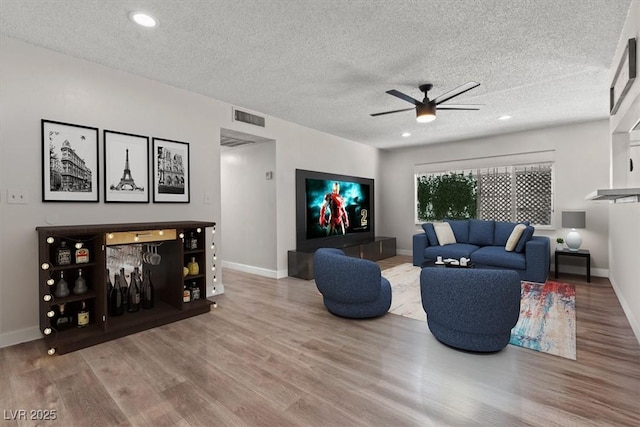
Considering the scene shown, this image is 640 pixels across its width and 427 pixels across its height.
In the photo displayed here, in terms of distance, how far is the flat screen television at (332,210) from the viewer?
5.38 metres

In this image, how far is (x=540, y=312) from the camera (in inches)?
130

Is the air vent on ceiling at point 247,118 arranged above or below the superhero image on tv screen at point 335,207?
above

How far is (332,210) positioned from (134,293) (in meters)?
3.64

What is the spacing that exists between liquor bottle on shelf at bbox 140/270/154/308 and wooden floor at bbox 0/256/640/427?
433 mm

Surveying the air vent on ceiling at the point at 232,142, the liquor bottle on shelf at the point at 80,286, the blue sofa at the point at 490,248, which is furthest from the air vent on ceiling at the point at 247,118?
the blue sofa at the point at 490,248

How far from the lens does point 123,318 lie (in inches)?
115

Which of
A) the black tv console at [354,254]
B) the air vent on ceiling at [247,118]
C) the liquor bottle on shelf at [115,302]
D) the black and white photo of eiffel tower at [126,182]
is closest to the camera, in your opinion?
the liquor bottle on shelf at [115,302]

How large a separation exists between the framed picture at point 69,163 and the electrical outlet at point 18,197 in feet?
0.39

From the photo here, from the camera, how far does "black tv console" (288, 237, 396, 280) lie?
4.90 m

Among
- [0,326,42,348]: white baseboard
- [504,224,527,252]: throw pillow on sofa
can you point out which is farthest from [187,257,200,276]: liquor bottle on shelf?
[504,224,527,252]: throw pillow on sofa

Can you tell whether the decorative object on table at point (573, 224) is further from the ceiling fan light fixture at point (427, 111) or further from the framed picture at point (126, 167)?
the framed picture at point (126, 167)

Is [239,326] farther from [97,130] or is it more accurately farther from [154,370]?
[97,130]

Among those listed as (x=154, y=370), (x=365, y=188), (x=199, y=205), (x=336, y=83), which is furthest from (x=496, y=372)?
(x=365, y=188)

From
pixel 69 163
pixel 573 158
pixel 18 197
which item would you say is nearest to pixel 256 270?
pixel 69 163
